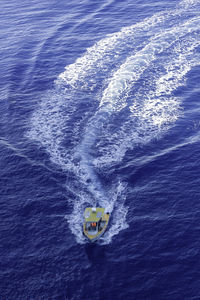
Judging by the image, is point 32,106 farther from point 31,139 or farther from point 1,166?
point 1,166

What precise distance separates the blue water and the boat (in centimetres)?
248

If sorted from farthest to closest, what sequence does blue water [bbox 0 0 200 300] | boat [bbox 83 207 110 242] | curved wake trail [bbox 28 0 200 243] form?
curved wake trail [bbox 28 0 200 243]
boat [bbox 83 207 110 242]
blue water [bbox 0 0 200 300]

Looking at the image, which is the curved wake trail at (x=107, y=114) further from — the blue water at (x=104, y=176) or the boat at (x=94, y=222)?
the boat at (x=94, y=222)

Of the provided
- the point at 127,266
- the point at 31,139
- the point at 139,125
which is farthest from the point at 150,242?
the point at 31,139

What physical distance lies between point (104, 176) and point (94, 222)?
2395 centimetres

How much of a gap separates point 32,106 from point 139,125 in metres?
54.0

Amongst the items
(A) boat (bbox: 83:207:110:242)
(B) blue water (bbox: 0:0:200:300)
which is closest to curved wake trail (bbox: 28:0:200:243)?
(B) blue water (bbox: 0:0:200:300)

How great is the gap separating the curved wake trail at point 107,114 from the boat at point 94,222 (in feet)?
8.14

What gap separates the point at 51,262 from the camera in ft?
336

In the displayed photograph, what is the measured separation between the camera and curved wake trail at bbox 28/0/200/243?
124812mm

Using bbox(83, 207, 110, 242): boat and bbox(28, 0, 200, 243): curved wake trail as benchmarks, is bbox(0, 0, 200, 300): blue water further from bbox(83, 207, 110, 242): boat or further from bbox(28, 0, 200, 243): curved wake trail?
bbox(83, 207, 110, 242): boat

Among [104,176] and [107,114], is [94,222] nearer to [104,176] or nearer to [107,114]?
[104,176]

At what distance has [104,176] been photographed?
129 m

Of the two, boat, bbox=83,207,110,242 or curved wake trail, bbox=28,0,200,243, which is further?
curved wake trail, bbox=28,0,200,243
